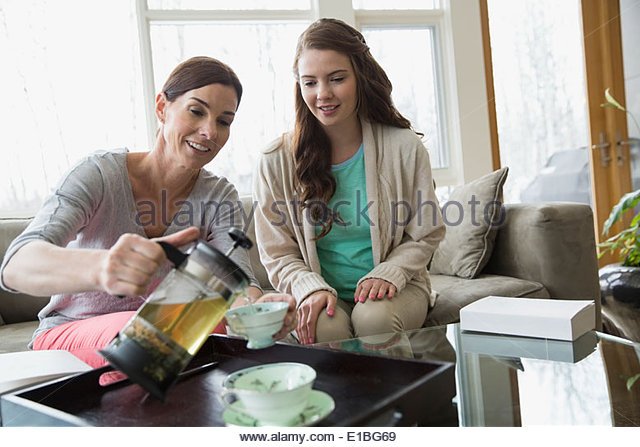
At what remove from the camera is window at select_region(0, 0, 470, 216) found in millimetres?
1888

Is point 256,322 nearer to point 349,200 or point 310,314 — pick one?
point 310,314

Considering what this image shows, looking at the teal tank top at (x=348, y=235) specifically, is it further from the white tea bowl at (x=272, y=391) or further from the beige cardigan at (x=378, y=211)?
the white tea bowl at (x=272, y=391)

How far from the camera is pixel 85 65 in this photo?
1948 millimetres

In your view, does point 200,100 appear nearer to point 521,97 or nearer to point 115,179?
point 115,179

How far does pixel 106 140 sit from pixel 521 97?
1856 mm

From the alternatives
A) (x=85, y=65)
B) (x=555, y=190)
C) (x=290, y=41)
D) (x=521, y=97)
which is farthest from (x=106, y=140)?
(x=555, y=190)

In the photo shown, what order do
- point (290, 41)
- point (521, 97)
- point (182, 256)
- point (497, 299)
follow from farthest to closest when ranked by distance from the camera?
point (521, 97) < point (290, 41) < point (497, 299) < point (182, 256)

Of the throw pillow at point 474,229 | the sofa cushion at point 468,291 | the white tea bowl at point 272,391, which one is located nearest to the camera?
the white tea bowl at point 272,391

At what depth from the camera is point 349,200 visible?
125cm

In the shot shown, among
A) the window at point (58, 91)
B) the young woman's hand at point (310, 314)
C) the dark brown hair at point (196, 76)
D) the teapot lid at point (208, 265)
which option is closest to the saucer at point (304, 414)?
the teapot lid at point (208, 265)

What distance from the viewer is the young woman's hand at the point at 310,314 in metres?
1.14

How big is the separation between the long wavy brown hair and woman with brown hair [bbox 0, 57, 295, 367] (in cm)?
28

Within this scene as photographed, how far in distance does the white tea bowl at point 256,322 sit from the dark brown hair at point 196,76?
13.8 inches

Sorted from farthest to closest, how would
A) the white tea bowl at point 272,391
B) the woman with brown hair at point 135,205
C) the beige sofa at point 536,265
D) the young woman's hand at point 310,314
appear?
the beige sofa at point 536,265
the young woman's hand at point 310,314
the woman with brown hair at point 135,205
the white tea bowl at point 272,391
